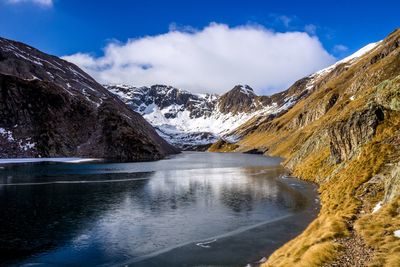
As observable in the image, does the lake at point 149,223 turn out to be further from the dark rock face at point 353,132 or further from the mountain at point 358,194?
the dark rock face at point 353,132

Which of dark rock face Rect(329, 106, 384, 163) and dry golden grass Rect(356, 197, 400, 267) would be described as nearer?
dry golden grass Rect(356, 197, 400, 267)

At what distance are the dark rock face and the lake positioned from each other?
1052 centimetres

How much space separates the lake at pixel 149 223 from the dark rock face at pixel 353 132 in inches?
414

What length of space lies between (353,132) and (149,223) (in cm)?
4926

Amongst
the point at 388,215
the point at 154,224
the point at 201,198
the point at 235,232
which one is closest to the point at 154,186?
the point at 201,198

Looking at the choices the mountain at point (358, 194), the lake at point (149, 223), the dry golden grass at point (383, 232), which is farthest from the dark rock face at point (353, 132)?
the dry golden grass at point (383, 232)

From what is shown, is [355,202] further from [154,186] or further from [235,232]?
[154,186]

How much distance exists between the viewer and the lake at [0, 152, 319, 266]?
39.6 m

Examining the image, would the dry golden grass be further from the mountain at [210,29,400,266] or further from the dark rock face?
the dark rock face

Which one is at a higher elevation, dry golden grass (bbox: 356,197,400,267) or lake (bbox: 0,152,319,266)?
dry golden grass (bbox: 356,197,400,267)

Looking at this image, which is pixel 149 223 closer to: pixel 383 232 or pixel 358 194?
pixel 358 194

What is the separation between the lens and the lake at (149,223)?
39594 millimetres

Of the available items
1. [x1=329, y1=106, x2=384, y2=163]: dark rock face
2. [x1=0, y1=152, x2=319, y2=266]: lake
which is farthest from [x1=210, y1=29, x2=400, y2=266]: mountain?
[x1=0, y1=152, x2=319, y2=266]: lake

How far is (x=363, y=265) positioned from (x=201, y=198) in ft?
172
